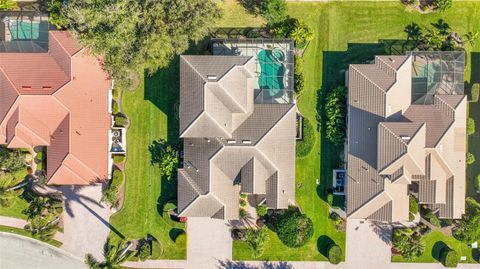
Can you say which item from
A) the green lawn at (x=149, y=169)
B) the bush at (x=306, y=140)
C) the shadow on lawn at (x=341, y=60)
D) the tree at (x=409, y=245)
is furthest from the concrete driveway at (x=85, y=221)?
the tree at (x=409, y=245)

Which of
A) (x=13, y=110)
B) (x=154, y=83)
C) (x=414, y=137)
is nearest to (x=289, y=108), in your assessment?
(x=414, y=137)

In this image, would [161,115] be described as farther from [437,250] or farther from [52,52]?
[437,250]

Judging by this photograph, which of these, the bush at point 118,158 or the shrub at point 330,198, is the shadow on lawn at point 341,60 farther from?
the bush at point 118,158

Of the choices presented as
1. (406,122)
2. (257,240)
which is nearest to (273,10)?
(406,122)

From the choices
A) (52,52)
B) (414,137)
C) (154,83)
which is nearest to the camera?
(414,137)

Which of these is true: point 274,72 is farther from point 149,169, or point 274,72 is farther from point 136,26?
point 149,169

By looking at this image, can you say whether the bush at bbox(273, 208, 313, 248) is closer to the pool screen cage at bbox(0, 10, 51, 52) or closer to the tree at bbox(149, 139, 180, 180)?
the tree at bbox(149, 139, 180, 180)
